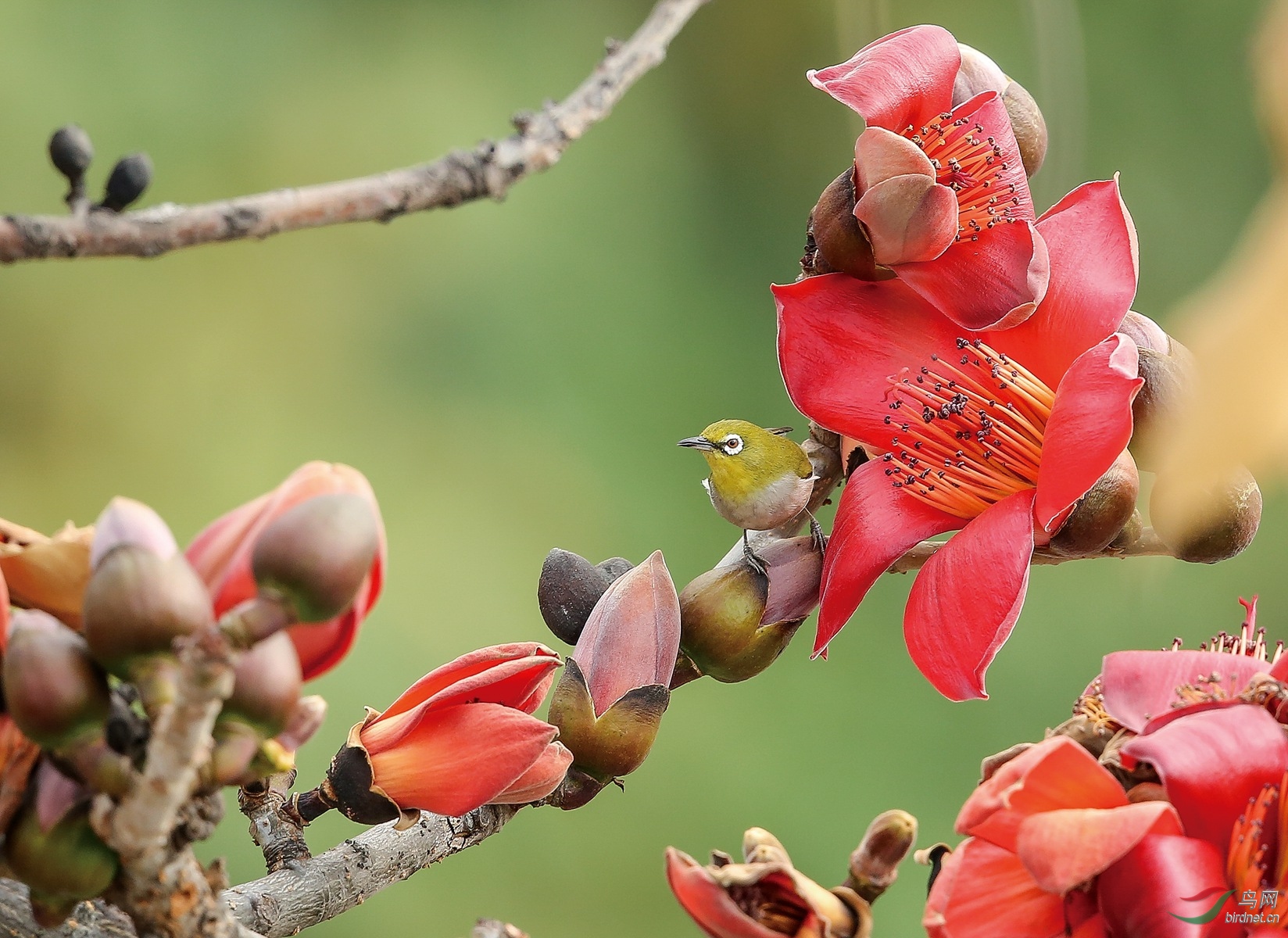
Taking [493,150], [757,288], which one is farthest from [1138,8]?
[493,150]

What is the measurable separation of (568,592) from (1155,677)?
0.13 m

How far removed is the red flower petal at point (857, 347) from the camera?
29cm

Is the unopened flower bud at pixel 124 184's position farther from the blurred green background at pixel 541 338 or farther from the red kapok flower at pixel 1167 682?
the blurred green background at pixel 541 338

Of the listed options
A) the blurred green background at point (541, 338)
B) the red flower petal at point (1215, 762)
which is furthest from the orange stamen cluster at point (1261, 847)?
the blurred green background at point (541, 338)

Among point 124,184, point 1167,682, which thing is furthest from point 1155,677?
point 124,184

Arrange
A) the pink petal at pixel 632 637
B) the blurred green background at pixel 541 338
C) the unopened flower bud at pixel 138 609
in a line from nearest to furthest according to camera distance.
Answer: the unopened flower bud at pixel 138 609 < the pink petal at pixel 632 637 < the blurred green background at pixel 541 338

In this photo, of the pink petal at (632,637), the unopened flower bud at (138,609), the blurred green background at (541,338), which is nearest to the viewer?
the unopened flower bud at (138,609)

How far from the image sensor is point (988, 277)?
0.28 meters

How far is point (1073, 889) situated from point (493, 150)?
0.74 feet

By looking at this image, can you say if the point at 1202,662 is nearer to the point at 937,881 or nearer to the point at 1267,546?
the point at 937,881

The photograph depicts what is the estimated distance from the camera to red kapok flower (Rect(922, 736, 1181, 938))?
0.19 meters

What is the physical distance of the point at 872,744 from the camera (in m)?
1.26

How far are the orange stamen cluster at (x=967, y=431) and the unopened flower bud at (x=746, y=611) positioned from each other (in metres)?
0.03

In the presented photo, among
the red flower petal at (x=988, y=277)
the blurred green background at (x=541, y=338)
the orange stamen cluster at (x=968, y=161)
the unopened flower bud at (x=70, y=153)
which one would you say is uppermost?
the orange stamen cluster at (x=968, y=161)
